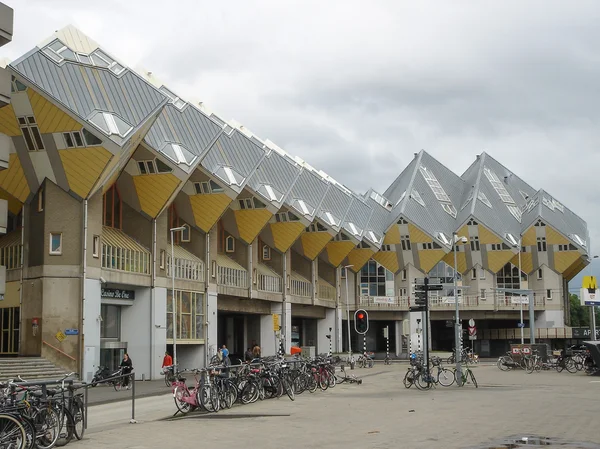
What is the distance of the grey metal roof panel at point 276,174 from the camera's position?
5828 cm

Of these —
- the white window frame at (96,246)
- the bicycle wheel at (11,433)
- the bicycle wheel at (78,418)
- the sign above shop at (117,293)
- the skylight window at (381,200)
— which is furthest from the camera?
the skylight window at (381,200)

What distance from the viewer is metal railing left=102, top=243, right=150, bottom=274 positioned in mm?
42000

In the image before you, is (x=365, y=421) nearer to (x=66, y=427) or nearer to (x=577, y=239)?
(x=66, y=427)

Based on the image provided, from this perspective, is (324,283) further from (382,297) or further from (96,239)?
(96,239)

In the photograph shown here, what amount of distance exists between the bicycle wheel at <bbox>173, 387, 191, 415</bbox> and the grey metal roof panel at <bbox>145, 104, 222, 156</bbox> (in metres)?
25.0

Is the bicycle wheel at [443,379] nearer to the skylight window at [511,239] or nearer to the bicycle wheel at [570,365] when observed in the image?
the bicycle wheel at [570,365]

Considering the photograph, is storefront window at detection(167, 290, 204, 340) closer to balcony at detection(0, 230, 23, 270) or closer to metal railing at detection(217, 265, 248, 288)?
metal railing at detection(217, 265, 248, 288)

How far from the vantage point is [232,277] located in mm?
56406

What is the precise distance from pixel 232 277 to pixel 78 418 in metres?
39.8

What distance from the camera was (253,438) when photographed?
16172 mm

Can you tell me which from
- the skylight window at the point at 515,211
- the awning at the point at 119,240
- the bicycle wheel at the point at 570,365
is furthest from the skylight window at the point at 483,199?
the awning at the point at 119,240

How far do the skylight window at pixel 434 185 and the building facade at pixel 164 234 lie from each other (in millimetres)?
7127

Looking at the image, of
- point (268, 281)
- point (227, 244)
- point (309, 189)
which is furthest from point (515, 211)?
point (227, 244)

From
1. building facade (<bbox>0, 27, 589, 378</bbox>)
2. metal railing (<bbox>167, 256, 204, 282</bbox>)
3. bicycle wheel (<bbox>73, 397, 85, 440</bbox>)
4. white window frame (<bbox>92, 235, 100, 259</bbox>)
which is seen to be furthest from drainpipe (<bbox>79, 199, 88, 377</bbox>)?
bicycle wheel (<bbox>73, 397, 85, 440</bbox>)
